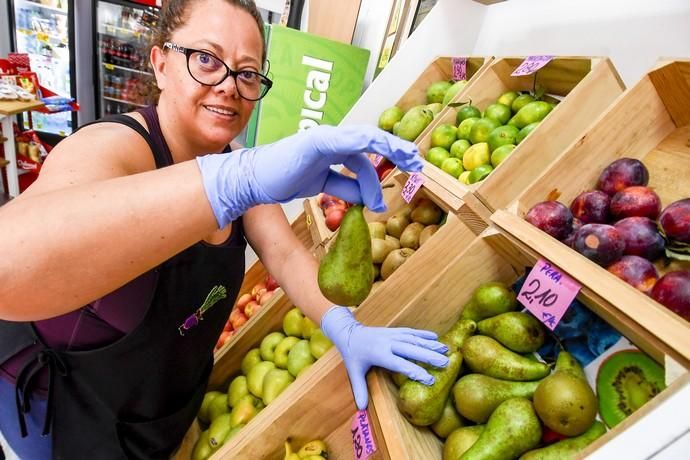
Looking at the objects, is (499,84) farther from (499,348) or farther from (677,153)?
(499,348)

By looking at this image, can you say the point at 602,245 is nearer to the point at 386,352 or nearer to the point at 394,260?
the point at 386,352

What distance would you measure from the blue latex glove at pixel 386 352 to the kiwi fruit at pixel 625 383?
31cm

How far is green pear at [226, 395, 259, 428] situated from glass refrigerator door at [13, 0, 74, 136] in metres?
6.81

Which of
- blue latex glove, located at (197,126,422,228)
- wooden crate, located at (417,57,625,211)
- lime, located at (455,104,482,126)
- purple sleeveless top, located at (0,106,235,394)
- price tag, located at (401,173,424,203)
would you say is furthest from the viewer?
lime, located at (455,104,482,126)

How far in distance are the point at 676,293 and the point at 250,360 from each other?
5.18 feet

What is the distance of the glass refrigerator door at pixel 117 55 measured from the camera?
21.0 ft

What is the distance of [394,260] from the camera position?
5.19ft

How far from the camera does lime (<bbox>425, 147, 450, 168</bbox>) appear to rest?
5.49ft

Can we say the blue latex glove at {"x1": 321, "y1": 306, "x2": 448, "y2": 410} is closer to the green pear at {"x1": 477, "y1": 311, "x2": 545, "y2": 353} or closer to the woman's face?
the green pear at {"x1": 477, "y1": 311, "x2": 545, "y2": 353}

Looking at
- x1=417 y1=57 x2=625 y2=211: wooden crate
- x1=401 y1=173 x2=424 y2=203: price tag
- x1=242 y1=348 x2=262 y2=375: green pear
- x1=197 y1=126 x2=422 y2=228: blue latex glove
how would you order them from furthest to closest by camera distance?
x1=242 y1=348 x2=262 y2=375: green pear → x1=401 y1=173 x2=424 y2=203: price tag → x1=417 y1=57 x2=625 y2=211: wooden crate → x1=197 y1=126 x2=422 y2=228: blue latex glove

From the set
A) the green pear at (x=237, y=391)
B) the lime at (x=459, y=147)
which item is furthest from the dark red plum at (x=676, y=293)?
the green pear at (x=237, y=391)

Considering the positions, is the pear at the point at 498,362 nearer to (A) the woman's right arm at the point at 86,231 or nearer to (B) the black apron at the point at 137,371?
(A) the woman's right arm at the point at 86,231

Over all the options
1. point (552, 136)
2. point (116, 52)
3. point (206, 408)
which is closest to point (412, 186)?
point (552, 136)

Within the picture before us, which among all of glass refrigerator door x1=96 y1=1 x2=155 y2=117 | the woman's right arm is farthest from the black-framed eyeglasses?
glass refrigerator door x1=96 y1=1 x2=155 y2=117
